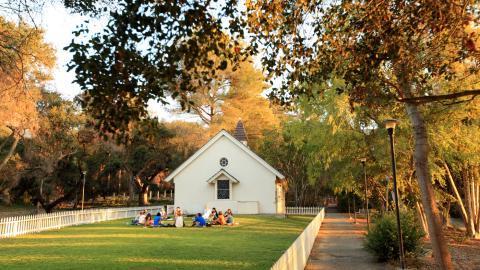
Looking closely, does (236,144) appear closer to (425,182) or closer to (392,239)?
(392,239)

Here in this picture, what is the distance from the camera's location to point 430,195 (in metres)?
10.6

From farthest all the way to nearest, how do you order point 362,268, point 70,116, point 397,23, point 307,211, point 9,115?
point 307,211 < point 70,116 < point 9,115 < point 362,268 < point 397,23

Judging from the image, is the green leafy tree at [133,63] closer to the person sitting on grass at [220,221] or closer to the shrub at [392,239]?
the shrub at [392,239]

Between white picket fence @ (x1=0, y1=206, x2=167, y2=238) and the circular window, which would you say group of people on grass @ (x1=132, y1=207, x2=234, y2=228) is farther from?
the circular window

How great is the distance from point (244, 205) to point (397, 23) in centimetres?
3027

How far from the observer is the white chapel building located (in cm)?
3669

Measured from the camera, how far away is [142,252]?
13.6m

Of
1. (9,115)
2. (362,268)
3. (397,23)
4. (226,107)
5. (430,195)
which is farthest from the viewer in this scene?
(226,107)

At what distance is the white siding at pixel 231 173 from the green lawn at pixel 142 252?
17.3 m

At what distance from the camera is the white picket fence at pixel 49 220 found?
19234 millimetres

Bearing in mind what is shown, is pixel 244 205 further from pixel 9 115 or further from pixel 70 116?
pixel 9 115

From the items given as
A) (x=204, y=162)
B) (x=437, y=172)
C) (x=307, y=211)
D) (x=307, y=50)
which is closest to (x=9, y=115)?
(x=307, y=50)

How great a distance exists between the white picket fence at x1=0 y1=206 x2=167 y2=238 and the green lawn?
0.84 m

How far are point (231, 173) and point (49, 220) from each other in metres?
17.4
